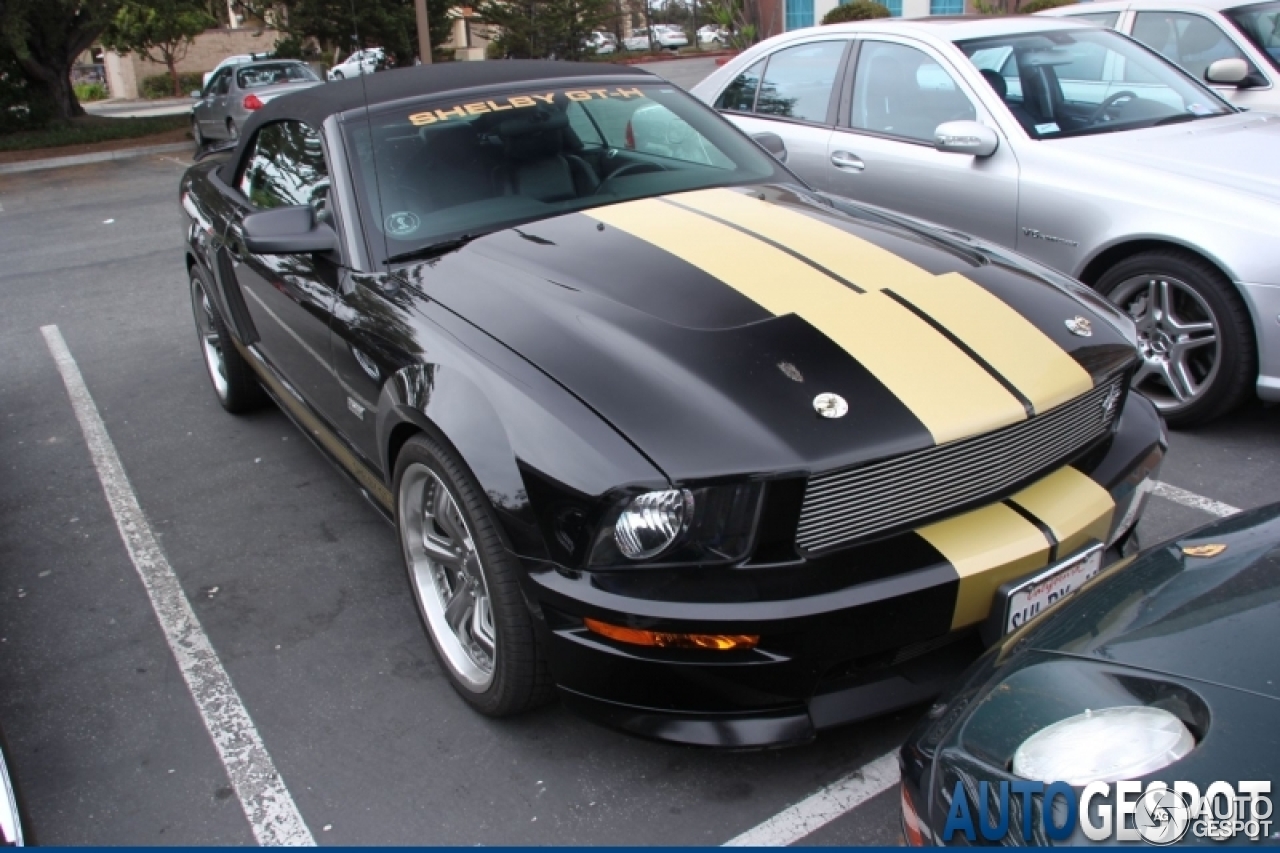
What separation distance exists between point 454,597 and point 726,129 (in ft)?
7.13

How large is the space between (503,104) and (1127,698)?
2814mm

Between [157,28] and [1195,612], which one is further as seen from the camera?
[157,28]

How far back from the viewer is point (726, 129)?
13.6 ft

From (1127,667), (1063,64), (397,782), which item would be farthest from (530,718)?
(1063,64)

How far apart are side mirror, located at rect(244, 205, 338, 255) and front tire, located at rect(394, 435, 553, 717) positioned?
0.83 meters

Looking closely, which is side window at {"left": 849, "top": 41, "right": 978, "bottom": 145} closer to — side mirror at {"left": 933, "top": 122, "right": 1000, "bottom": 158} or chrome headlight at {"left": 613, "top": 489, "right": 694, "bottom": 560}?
side mirror at {"left": 933, "top": 122, "right": 1000, "bottom": 158}

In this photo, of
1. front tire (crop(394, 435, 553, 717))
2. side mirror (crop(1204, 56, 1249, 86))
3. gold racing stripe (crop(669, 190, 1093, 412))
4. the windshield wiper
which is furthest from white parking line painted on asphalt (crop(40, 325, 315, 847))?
side mirror (crop(1204, 56, 1249, 86))

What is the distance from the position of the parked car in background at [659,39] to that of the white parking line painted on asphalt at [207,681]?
4864 centimetres

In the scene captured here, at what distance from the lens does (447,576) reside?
3010 mm

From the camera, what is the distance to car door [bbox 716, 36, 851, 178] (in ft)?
18.4

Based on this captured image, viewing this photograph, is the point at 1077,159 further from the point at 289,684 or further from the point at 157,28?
the point at 157,28

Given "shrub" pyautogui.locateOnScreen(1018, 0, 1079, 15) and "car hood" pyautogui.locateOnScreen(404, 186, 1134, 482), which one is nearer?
"car hood" pyautogui.locateOnScreen(404, 186, 1134, 482)

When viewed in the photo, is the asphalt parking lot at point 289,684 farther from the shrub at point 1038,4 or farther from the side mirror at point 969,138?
the shrub at point 1038,4

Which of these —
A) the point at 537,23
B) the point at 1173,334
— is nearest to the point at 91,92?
the point at 537,23
